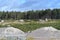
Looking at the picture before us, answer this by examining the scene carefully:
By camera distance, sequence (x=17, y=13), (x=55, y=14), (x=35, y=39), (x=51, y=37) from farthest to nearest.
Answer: (x=17, y=13), (x=55, y=14), (x=51, y=37), (x=35, y=39)

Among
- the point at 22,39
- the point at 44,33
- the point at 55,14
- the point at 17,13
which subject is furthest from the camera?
the point at 17,13

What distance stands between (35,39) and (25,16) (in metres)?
104

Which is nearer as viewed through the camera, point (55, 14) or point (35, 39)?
point (35, 39)

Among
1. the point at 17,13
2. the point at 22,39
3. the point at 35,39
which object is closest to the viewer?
the point at 22,39

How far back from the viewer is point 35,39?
11.2m

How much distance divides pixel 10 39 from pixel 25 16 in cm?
10585

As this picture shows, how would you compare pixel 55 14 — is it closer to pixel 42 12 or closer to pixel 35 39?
pixel 42 12

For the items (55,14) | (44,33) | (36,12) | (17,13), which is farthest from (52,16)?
(44,33)

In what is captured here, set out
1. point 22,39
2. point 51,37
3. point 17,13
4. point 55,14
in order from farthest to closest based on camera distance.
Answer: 1. point 17,13
2. point 55,14
3. point 51,37
4. point 22,39

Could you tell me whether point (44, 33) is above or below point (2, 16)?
above

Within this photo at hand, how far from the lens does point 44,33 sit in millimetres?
13578

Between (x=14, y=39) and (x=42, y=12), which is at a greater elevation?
(x=14, y=39)

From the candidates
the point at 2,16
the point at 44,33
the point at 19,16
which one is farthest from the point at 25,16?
the point at 44,33

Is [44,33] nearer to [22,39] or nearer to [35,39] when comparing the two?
[35,39]
